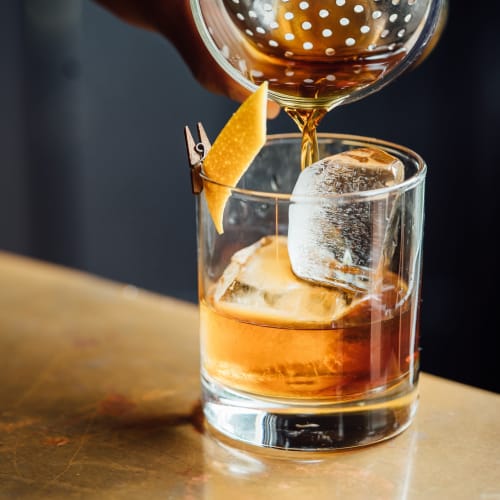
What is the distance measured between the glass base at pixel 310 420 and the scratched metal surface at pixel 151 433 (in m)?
0.01

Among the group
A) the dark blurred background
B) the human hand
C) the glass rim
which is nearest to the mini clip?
the glass rim

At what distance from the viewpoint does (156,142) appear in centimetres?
243

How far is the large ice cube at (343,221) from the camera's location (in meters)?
0.74

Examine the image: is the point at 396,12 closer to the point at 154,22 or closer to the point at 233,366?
the point at 233,366

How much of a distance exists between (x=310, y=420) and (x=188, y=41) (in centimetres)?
47

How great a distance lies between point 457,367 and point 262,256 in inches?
61.9

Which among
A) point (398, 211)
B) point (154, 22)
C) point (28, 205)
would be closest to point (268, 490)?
point (398, 211)

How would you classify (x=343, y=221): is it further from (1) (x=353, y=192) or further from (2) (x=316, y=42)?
(2) (x=316, y=42)

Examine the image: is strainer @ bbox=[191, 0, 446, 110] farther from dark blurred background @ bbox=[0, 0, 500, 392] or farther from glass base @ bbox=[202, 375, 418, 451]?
dark blurred background @ bbox=[0, 0, 500, 392]

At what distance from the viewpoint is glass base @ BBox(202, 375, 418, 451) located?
78 centimetres

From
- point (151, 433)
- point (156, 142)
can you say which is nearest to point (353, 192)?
point (151, 433)

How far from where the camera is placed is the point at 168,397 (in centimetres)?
92

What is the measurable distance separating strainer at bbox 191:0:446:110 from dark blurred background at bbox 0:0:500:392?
144cm

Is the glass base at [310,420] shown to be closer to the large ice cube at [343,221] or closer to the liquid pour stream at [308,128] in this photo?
the large ice cube at [343,221]
